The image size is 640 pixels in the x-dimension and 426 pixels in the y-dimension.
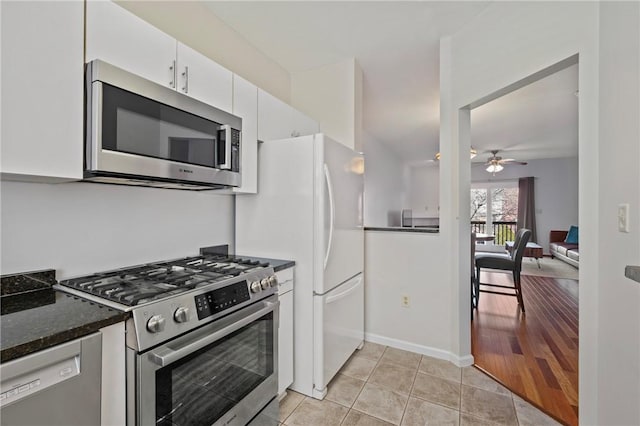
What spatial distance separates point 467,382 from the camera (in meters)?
2.10

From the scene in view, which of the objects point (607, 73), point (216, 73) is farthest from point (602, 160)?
point (216, 73)

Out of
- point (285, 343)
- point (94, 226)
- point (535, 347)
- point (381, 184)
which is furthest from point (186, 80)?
point (381, 184)

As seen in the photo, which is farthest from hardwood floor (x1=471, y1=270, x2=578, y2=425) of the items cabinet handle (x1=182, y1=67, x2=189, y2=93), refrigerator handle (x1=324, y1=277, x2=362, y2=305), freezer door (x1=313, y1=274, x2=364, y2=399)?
cabinet handle (x1=182, y1=67, x2=189, y2=93)

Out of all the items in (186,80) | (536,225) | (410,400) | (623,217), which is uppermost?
(186,80)

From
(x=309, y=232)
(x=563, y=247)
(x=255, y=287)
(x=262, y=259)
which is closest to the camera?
(x=255, y=287)

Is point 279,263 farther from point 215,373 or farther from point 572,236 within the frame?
point 572,236

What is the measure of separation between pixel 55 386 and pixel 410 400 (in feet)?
6.12

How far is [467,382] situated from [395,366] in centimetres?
51

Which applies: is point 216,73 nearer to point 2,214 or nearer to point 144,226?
point 144,226

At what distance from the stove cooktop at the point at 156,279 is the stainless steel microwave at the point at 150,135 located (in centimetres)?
44

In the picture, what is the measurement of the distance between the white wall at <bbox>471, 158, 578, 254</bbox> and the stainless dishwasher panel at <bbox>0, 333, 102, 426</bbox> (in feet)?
32.0

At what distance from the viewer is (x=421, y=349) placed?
8.28 ft

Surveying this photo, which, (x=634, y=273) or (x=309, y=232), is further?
(x=309, y=232)

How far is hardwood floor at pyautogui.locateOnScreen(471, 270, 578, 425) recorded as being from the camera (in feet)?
6.37
